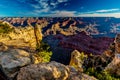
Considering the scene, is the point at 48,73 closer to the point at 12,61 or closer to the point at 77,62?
the point at 12,61

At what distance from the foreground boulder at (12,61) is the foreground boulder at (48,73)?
8.15 ft

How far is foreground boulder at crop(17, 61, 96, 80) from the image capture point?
54.8 feet

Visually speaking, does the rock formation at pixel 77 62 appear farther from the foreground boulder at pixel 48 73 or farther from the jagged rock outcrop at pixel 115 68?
the foreground boulder at pixel 48 73

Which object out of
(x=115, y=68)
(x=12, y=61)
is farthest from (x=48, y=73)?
(x=115, y=68)

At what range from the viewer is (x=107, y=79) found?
1063 inches

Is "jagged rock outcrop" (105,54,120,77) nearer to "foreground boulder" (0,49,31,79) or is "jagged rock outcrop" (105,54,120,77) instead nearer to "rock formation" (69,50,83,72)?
"rock formation" (69,50,83,72)

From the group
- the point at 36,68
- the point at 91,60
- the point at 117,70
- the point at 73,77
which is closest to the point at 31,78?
the point at 36,68

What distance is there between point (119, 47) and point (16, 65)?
2342cm

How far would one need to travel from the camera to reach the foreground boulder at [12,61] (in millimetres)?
19625

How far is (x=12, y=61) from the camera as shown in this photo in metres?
20.4

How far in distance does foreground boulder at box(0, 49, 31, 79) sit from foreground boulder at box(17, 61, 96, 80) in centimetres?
248

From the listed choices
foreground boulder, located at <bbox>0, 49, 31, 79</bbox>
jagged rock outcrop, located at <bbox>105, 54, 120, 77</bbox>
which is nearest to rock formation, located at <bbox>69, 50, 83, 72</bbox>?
jagged rock outcrop, located at <bbox>105, 54, 120, 77</bbox>

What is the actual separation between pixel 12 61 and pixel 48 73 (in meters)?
5.12

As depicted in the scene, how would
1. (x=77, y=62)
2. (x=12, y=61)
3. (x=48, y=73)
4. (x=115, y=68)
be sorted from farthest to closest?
(x=77, y=62)
(x=115, y=68)
(x=12, y=61)
(x=48, y=73)
